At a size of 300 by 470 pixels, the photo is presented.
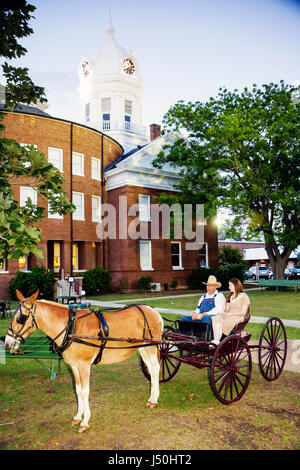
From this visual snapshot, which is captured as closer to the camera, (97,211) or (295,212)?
(295,212)

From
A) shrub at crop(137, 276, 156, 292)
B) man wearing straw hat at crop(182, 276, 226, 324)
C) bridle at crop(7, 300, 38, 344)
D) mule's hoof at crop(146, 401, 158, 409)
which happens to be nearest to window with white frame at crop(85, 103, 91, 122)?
shrub at crop(137, 276, 156, 292)

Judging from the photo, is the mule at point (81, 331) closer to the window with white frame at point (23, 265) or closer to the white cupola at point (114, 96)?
the window with white frame at point (23, 265)

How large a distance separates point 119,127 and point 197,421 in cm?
3491

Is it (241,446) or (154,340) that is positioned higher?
(154,340)

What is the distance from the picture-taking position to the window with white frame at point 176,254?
3068 centimetres

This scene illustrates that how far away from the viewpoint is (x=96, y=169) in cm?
2856

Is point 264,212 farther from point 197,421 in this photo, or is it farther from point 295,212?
point 197,421

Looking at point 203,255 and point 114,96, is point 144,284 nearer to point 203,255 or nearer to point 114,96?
point 203,255

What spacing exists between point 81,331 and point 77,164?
2330 centimetres

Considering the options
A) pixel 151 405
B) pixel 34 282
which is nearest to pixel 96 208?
pixel 34 282

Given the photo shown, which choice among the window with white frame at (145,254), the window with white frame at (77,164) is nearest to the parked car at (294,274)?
the window with white frame at (145,254)
